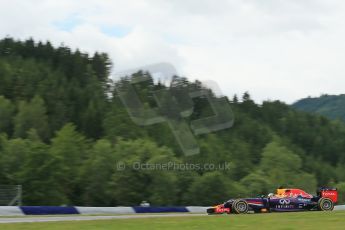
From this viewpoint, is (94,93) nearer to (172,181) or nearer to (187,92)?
(187,92)

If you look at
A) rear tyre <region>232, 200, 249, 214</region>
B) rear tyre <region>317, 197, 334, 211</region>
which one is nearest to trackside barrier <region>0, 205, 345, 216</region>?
rear tyre <region>232, 200, 249, 214</region>

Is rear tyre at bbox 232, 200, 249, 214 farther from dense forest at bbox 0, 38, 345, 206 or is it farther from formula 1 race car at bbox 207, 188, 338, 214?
dense forest at bbox 0, 38, 345, 206

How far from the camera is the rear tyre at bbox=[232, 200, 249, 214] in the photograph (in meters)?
24.8

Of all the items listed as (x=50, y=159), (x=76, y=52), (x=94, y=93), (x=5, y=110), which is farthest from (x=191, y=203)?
(x=76, y=52)

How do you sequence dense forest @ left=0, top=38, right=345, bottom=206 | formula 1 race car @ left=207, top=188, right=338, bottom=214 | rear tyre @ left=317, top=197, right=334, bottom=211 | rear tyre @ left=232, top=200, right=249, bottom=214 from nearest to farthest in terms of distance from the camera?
rear tyre @ left=232, top=200, right=249, bottom=214, formula 1 race car @ left=207, top=188, right=338, bottom=214, rear tyre @ left=317, top=197, right=334, bottom=211, dense forest @ left=0, top=38, right=345, bottom=206

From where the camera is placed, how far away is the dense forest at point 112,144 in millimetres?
61281

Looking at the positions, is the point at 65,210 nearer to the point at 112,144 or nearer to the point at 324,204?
the point at 324,204

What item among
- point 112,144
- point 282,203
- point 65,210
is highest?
point 112,144

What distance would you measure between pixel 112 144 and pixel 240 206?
194 feet

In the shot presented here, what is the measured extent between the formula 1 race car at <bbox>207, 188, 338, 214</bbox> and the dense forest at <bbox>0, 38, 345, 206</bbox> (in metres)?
33.4

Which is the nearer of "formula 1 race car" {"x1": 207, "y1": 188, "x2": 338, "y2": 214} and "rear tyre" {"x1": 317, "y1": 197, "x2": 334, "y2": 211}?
"formula 1 race car" {"x1": 207, "y1": 188, "x2": 338, "y2": 214}

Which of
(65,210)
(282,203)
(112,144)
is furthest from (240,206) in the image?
(112,144)

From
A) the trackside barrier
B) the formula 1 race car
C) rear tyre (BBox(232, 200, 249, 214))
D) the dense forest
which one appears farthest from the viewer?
the dense forest

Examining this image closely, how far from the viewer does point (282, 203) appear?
2595 cm
